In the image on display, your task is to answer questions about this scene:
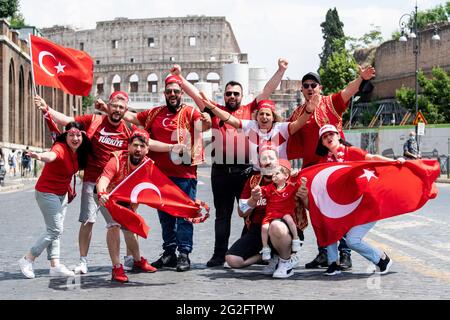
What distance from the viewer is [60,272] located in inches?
317

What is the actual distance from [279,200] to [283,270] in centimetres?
75

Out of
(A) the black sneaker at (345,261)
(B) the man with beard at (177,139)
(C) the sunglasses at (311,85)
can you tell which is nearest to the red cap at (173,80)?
(B) the man with beard at (177,139)

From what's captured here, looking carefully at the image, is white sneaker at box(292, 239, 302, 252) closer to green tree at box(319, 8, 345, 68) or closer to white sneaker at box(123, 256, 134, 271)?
white sneaker at box(123, 256, 134, 271)

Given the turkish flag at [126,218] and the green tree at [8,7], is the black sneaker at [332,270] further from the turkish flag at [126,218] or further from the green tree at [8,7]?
the green tree at [8,7]

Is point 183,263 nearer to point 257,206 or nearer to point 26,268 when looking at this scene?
point 257,206

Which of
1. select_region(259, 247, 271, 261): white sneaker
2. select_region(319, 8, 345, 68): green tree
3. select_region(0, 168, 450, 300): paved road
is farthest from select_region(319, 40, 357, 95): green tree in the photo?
select_region(259, 247, 271, 261): white sneaker

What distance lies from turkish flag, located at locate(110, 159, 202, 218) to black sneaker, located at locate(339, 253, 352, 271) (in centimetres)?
161

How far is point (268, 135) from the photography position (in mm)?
8539

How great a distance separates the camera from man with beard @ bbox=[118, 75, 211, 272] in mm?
8617

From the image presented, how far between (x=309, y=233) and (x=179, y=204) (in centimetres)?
462

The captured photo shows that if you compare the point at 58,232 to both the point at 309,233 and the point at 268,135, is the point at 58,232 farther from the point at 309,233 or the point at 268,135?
the point at 309,233

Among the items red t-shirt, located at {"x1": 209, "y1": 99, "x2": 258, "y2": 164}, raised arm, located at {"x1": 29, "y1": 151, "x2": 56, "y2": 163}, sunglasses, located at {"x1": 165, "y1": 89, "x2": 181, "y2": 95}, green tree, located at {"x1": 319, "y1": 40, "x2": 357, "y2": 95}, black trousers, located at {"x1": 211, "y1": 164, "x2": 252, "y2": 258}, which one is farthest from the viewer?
green tree, located at {"x1": 319, "y1": 40, "x2": 357, "y2": 95}

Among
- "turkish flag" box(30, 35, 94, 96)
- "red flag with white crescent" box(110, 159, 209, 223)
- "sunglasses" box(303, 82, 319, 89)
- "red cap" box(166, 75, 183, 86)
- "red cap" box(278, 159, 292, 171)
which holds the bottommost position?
"red flag with white crescent" box(110, 159, 209, 223)

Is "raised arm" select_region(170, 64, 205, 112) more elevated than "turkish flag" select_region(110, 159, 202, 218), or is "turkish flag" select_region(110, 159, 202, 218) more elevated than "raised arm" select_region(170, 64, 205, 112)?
"raised arm" select_region(170, 64, 205, 112)
